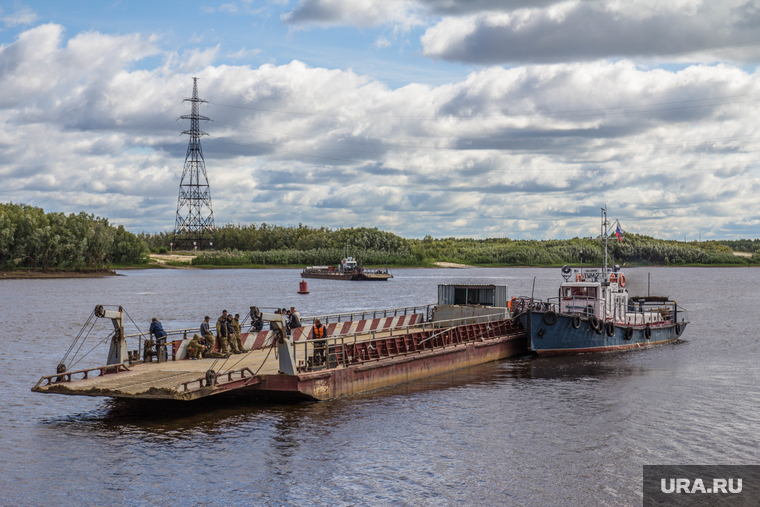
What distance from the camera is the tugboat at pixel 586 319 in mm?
38553

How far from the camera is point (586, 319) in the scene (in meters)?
39.6

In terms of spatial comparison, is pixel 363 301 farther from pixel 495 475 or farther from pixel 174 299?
pixel 495 475

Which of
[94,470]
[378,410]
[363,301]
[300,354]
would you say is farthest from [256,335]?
[363,301]

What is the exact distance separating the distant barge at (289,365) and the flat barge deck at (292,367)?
33 millimetres

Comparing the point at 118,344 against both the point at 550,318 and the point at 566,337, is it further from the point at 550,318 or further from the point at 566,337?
the point at 566,337

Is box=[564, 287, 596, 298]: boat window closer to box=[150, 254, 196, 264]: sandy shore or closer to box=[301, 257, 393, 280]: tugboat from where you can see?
box=[301, 257, 393, 280]: tugboat

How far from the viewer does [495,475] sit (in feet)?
60.5

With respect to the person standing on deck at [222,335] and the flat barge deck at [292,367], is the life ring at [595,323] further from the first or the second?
the person standing on deck at [222,335]

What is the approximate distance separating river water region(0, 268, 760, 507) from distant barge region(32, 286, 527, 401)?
2.73ft

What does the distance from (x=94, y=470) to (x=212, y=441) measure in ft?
11.5

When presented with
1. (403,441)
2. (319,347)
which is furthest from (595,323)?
(403,441)

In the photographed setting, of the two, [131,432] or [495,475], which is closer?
[495,475]

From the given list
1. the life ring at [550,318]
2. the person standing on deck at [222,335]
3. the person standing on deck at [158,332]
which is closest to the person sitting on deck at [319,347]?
the person standing on deck at [222,335]

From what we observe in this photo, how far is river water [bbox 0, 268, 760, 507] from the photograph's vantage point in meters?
17.1
